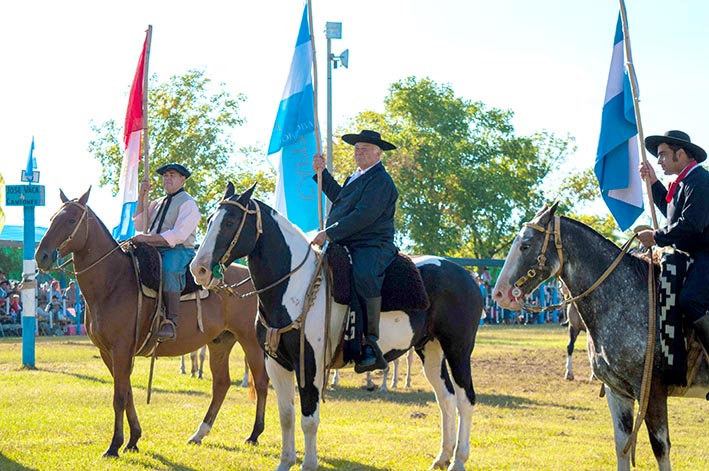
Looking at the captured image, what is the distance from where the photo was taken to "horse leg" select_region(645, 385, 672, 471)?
7.37 meters

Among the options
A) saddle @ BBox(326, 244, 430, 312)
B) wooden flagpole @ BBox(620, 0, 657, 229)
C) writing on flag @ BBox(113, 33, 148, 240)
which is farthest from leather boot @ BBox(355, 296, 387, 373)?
writing on flag @ BBox(113, 33, 148, 240)

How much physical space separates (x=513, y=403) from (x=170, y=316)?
6.70 m

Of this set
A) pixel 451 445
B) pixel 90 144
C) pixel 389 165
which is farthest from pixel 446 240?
pixel 451 445

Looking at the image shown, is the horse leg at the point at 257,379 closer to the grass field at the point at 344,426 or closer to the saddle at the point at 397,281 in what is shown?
the grass field at the point at 344,426

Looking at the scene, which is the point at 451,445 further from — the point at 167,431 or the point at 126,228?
the point at 126,228

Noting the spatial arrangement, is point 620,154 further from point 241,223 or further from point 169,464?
point 169,464

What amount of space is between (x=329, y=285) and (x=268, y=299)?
0.59 m

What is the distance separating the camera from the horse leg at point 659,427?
24.2ft

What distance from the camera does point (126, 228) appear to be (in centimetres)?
1205

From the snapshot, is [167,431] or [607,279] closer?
[607,279]

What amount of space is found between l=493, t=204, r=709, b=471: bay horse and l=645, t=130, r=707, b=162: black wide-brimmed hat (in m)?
0.94

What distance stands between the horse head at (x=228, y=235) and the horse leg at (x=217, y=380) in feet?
10.9

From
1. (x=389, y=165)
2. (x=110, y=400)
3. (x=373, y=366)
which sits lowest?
(x=110, y=400)

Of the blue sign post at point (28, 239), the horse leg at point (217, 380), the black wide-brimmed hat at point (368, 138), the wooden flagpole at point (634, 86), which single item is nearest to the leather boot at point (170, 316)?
the horse leg at point (217, 380)
